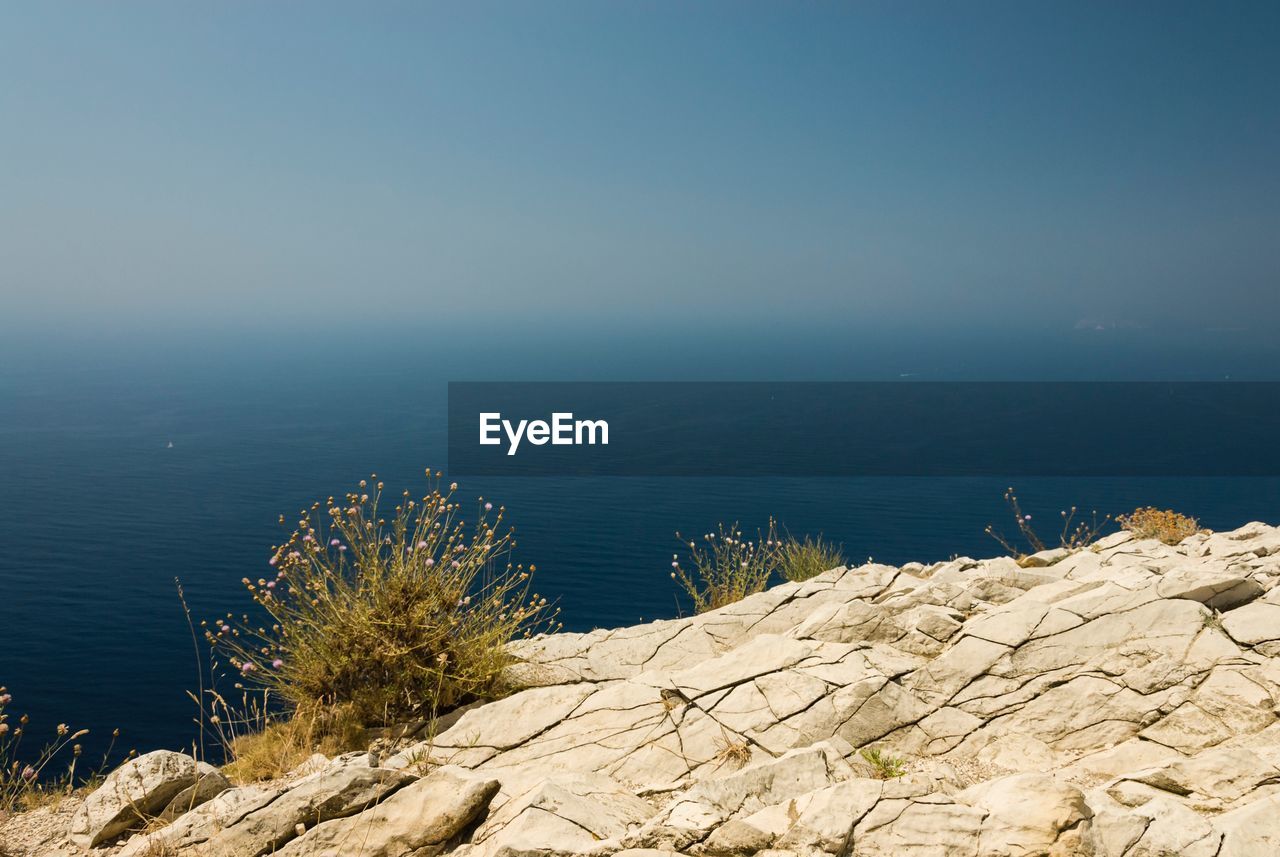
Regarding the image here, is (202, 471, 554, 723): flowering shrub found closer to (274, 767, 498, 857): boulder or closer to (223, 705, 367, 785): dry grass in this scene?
(223, 705, 367, 785): dry grass

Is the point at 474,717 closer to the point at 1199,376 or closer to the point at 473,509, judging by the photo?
the point at 473,509

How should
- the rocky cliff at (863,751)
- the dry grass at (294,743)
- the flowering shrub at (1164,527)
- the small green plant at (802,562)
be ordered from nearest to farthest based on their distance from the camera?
1. the rocky cliff at (863,751)
2. the dry grass at (294,743)
3. the flowering shrub at (1164,527)
4. the small green plant at (802,562)

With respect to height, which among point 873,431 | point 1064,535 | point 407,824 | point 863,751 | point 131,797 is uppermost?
point 863,751

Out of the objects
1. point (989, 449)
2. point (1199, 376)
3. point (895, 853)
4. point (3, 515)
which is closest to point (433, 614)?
point (895, 853)

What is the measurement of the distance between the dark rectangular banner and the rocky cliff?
64509 millimetres

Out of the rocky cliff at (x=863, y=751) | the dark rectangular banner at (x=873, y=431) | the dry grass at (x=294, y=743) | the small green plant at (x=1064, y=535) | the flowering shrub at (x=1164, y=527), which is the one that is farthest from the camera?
the dark rectangular banner at (x=873, y=431)

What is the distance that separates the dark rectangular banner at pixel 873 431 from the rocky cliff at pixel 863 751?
2540 inches

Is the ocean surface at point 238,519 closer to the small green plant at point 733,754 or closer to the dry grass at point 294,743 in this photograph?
the dry grass at point 294,743

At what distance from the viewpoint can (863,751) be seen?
5.91m

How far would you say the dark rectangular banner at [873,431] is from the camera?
77375mm

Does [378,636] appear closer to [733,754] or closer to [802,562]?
[733,754]

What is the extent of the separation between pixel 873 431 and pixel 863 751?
97.0 metres

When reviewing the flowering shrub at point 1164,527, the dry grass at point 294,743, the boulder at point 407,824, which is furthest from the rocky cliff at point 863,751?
the flowering shrub at point 1164,527

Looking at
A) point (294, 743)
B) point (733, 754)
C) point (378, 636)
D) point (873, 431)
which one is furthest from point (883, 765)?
point (873, 431)
